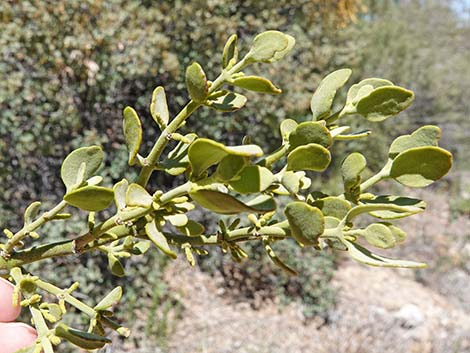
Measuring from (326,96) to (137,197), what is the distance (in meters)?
0.14

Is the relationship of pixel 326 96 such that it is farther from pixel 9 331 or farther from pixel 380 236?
pixel 9 331

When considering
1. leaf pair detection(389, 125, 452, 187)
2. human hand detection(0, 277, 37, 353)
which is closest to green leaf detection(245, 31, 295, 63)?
leaf pair detection(389, 125, 452, 187)

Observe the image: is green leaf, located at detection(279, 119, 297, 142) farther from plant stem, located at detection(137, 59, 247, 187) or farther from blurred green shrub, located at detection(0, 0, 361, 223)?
blurred green shrub, located at detection(0, 0, 361, 223)

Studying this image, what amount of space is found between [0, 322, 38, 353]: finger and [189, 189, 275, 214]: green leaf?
0.31m

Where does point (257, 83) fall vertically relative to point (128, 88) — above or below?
above

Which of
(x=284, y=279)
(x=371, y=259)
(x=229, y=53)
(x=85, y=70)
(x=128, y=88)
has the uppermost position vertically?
(x=229, y=53)

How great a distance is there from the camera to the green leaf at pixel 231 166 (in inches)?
11.5

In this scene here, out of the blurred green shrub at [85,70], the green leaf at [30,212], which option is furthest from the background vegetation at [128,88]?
the green leaf at [30,212]

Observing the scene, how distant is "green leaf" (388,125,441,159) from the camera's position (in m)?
0.35

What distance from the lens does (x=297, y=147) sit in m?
0.34

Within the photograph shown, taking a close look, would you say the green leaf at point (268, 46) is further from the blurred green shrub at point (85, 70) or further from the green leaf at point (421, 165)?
the blurred green shrub at point (85, 70)

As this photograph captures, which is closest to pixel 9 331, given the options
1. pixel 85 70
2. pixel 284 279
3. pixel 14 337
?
pixel 14 337

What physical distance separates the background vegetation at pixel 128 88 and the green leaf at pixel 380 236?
6.63ft

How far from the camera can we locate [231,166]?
29 centimetres
